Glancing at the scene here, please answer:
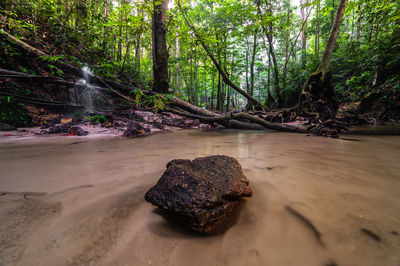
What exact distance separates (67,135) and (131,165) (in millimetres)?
2794

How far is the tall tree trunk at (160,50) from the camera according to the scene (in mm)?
5508

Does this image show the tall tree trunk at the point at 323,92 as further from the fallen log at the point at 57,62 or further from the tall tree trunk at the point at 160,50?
the fallen log at the point at 57,62

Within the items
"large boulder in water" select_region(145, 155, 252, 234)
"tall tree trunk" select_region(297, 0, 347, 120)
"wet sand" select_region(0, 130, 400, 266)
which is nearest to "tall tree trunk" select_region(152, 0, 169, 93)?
"tall tree trunk" select_region(297, 0, 347, 120)

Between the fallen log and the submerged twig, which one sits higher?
the fallen log

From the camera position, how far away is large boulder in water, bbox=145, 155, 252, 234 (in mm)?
757

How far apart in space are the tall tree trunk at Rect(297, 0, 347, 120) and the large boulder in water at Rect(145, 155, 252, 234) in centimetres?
515

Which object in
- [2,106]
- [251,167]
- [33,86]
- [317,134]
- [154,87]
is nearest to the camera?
[251,167]

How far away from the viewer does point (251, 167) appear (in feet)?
4.85

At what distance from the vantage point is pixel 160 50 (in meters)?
5.66

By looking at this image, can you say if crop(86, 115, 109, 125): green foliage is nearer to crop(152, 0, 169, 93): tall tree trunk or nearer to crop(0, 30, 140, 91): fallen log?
crop(0, 30, 140, 91): fallen log

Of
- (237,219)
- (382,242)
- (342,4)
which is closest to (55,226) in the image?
(237,219)

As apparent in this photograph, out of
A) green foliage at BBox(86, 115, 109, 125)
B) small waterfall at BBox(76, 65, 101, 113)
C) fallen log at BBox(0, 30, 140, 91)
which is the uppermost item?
fallen log at BBox(0, 30, 140, 91)

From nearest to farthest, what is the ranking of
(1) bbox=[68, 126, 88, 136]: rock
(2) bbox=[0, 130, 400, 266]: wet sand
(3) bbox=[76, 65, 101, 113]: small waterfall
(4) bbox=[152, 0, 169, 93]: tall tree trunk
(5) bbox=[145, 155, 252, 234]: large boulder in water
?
1. (2) bbox=[0, 130, 400, 266]: wet sand
2. (5) bbox=[145, 155, 252, 234]: large boulder in water
3. (1) bbox=[68, 126, 88, 136]: rock
4. (3) bbox=[76, 65, 101, 113]: small waterfall
5. (4) bbox=[152, 0, 169, 93]: tall tree trunk

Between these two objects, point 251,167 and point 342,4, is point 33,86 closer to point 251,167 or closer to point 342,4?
point 251,167
